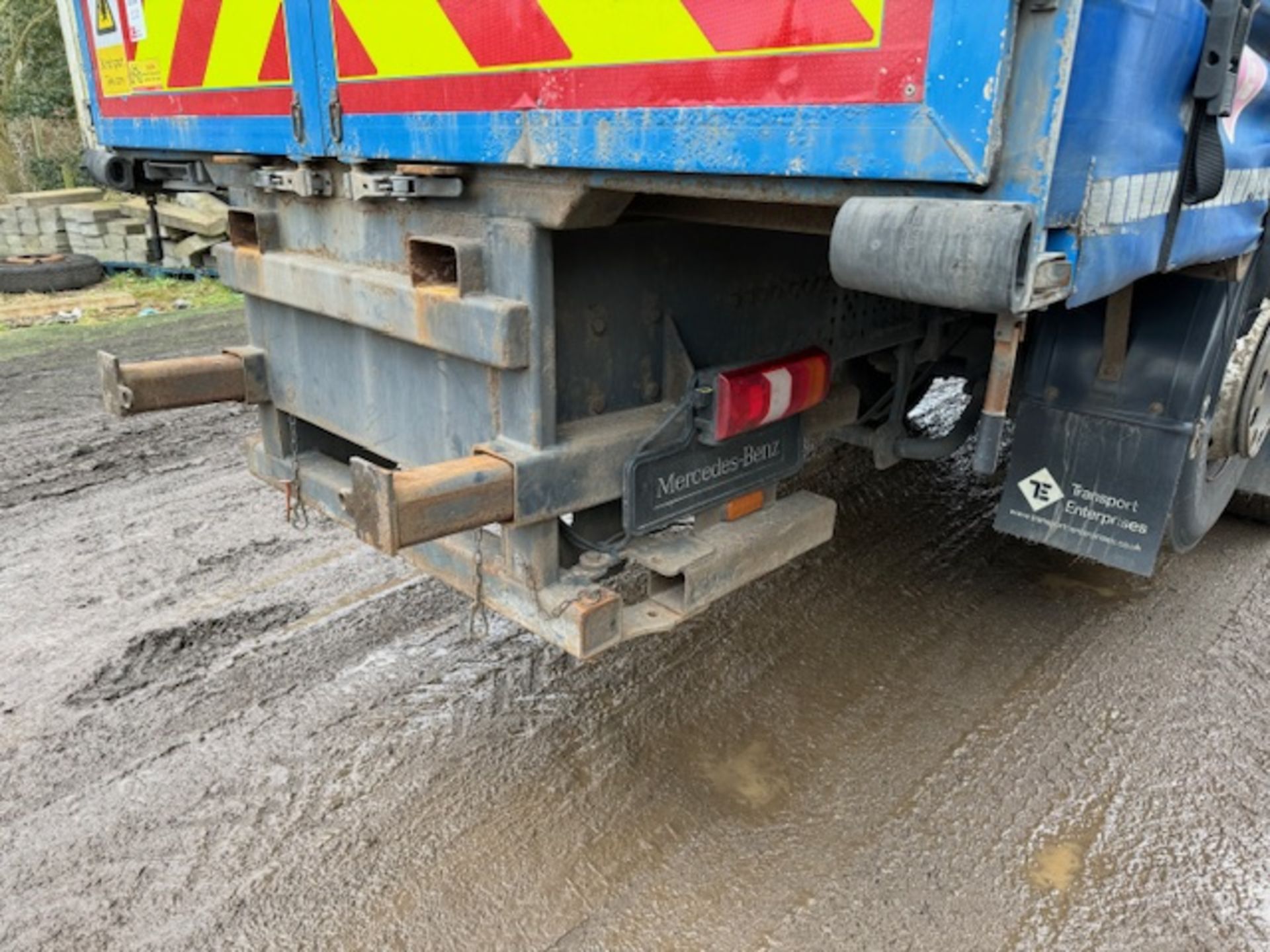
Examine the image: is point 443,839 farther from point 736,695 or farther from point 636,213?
point 636,213

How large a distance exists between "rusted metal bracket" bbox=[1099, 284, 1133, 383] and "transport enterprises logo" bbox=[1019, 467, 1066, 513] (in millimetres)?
334

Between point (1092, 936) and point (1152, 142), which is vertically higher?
point (1152, 142)

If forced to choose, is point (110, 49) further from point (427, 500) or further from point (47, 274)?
point (47, 274)

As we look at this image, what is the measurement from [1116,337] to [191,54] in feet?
8.58

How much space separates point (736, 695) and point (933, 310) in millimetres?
1421

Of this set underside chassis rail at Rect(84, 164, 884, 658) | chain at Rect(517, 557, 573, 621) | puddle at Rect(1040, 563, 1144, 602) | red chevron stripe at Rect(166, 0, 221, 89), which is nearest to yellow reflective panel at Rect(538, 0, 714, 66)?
underside chassis rail at Rect(84, 164, 884, 658)

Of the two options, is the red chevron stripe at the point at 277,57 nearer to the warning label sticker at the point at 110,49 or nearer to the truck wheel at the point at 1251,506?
the warning label sticker at the point at 110,49

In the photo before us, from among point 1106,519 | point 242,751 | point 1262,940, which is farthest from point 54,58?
point 1262,940

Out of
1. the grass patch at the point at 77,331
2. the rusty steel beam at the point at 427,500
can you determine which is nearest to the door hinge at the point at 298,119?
the rusty steel beam at the point at 427,500

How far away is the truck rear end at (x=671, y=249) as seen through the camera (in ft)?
4.38

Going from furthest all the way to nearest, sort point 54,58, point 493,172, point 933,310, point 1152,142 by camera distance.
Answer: point 54,58 → point 933,310 → point 493,172 → point 1152,142

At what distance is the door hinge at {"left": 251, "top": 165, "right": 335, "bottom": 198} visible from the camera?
225 centimetres

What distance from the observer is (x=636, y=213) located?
2.01 metres

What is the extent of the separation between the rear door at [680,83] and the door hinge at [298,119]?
15 centimetres
